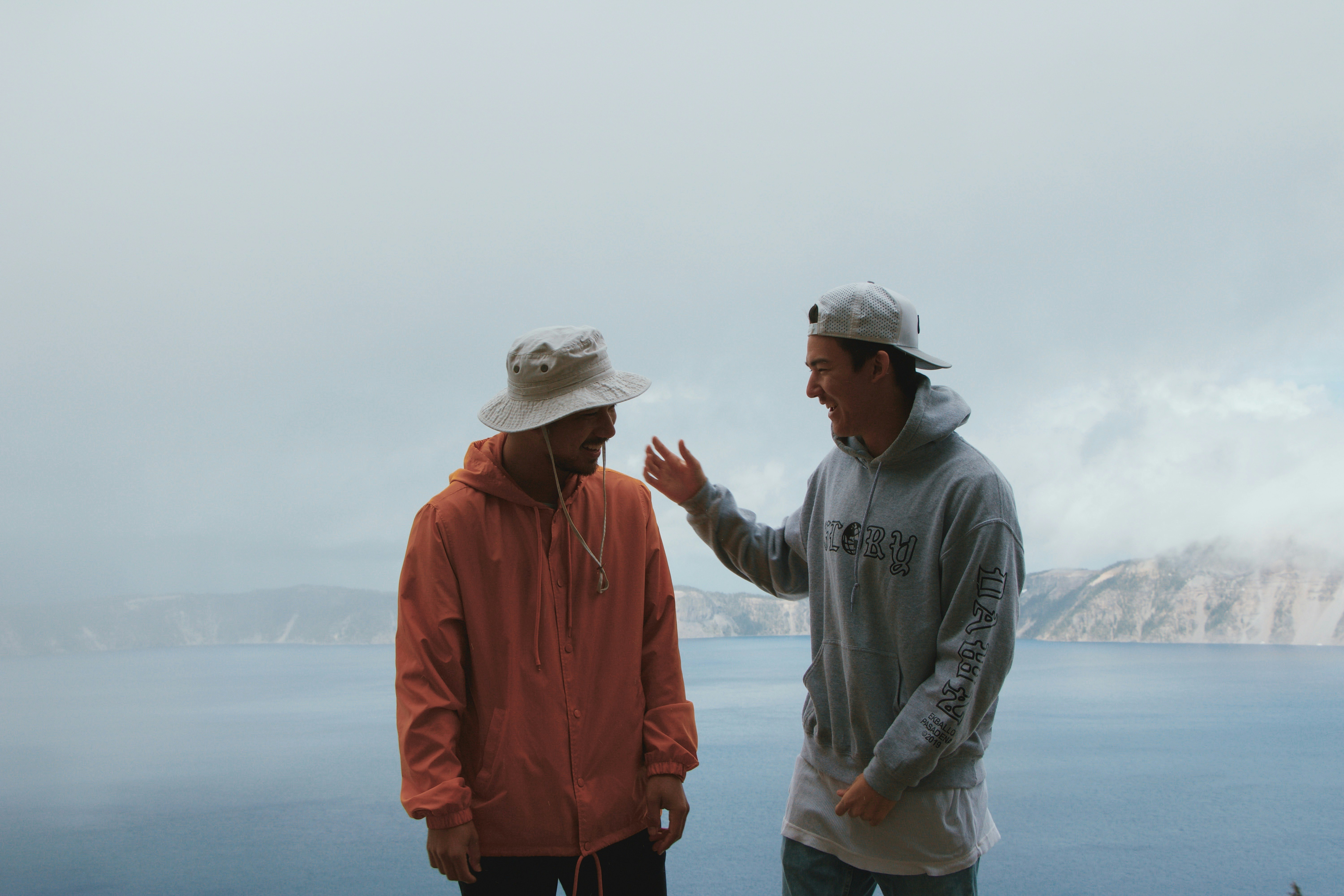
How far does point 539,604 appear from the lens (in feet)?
4.49

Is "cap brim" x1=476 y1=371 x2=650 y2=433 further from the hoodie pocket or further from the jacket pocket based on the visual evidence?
the hoodie pocket

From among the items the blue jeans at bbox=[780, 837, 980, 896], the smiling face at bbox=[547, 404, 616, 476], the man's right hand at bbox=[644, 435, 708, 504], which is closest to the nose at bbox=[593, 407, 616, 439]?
the smiling face at bbox=[547, 404, 616, 476]

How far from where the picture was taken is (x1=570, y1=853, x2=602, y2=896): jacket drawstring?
4.29 ft

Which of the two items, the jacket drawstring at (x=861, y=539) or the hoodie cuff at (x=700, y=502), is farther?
the hoodie cuff at (x=700, y=502)

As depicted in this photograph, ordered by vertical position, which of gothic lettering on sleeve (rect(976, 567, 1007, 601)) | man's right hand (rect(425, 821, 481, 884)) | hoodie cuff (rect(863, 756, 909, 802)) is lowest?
man's right hand (rect(425, 821, 481, 884))

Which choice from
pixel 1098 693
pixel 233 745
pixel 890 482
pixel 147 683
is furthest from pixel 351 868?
pixel 147 683

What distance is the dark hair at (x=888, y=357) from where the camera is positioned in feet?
4.64

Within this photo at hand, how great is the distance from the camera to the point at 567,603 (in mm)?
1404

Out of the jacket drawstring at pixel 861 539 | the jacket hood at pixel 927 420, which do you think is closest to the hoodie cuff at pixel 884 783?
the jacket drawstring at pixel 861 539

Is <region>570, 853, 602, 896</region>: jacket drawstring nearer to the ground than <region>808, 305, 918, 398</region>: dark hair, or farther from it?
nearer to the ground

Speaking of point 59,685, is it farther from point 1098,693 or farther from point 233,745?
point 1098,693

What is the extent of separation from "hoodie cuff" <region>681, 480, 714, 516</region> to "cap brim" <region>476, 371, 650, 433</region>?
0.35 metres

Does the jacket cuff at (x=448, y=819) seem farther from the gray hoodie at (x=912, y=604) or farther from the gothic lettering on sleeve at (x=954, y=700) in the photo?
the gothic lettering on sleeve at (x=954, y=700)

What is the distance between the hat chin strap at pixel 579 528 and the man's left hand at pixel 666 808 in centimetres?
34
